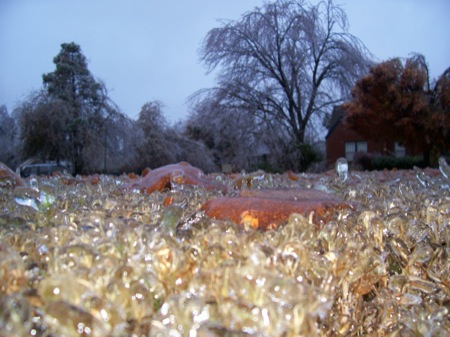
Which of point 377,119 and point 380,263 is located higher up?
point 377,119

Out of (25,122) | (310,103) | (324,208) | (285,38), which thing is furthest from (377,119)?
(324,208)

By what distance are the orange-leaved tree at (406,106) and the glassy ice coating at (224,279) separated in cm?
1809

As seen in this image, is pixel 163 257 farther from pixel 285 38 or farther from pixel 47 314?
pixel 285 38

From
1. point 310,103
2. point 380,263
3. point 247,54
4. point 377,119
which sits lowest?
point 380,263

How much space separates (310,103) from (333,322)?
2432cm

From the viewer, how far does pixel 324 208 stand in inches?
52.3

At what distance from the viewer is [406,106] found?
18.3 m

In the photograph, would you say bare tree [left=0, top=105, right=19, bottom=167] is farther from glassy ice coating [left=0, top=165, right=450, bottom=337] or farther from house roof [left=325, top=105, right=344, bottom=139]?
glassy ice coating [left=0, top=165, right=450, bottom=337]

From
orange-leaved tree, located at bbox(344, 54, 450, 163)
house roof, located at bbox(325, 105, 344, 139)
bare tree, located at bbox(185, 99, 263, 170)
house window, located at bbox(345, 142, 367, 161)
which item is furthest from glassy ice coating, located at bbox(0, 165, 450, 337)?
house window, located at bbox(345, 142, 367, 161)

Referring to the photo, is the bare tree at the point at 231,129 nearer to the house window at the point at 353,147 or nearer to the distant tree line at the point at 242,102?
the distant tree line at the point at 242,102

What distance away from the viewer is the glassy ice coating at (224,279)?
0.50 metres

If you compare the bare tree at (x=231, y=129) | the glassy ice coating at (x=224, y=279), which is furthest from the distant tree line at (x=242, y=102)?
the glassy ice coating at (x=224, y=279)

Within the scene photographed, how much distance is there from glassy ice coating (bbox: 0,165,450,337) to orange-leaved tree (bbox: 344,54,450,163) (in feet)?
59.3

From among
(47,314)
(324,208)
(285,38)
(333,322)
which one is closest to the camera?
(47,314)
